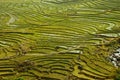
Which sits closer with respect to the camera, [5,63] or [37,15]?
[5,63]

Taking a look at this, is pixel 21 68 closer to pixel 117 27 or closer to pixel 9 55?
pixel 9 55

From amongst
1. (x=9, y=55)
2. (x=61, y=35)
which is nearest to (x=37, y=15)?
(x=61, y=35)

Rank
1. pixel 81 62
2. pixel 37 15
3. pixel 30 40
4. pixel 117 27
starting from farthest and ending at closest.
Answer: pixel 37 15
pixel 117 27
pixel 30 40
pixel 81 62

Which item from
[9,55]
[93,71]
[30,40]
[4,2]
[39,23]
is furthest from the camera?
[4,2]

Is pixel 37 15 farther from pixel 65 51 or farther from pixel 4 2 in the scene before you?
pixel 65 51

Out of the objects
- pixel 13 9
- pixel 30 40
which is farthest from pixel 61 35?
pixel 13 9

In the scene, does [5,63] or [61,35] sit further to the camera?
[61,35]
